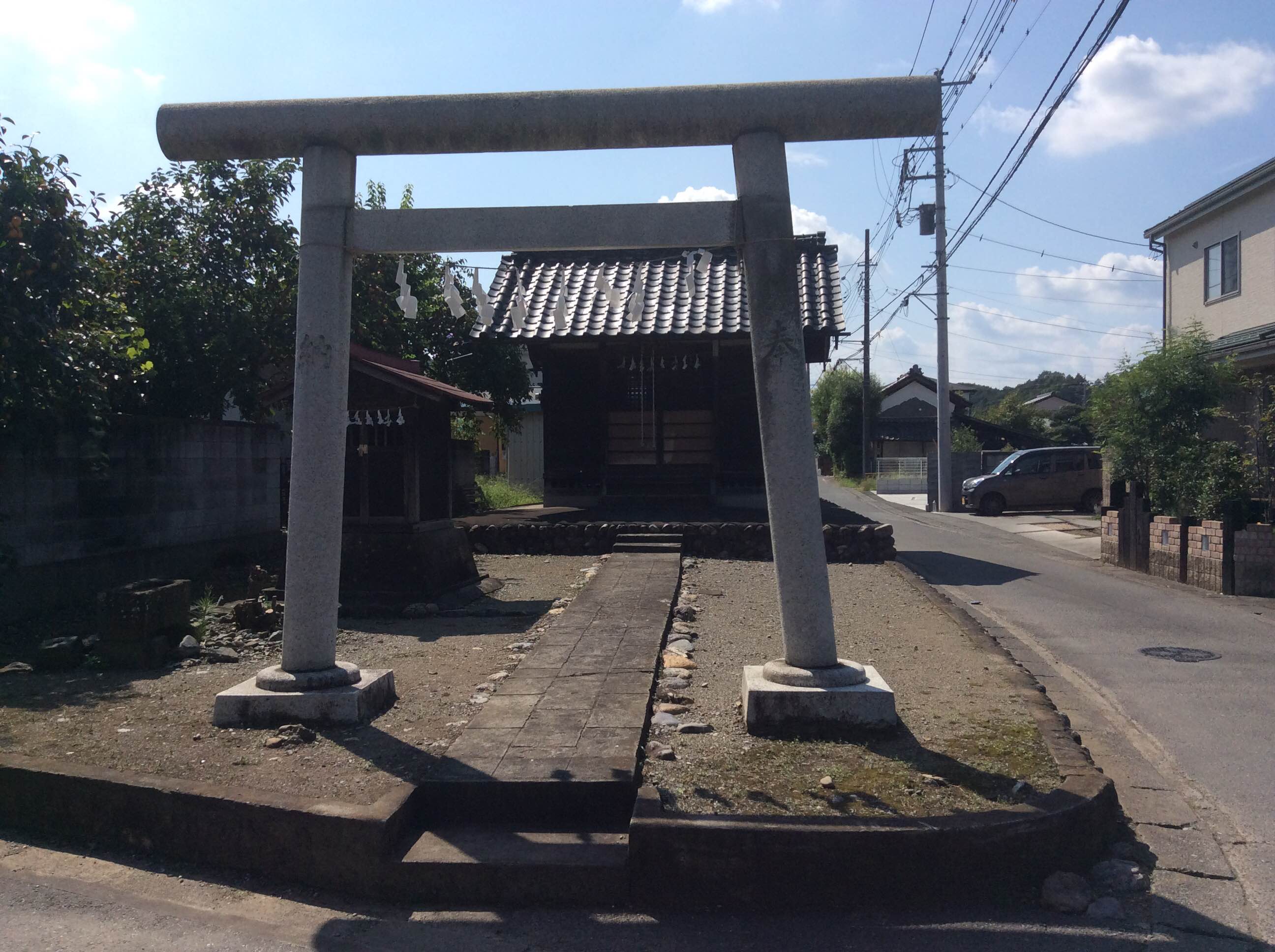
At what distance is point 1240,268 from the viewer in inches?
767

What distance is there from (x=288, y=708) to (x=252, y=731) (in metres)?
0.24

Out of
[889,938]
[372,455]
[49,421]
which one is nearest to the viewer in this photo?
[889,938]

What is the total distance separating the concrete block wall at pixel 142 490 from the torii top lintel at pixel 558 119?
4.62m

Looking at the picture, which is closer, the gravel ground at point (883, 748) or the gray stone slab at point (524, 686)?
the gravel ground at point (883, 748)

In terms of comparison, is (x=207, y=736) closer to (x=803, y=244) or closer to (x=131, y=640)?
(x=131, y=640)

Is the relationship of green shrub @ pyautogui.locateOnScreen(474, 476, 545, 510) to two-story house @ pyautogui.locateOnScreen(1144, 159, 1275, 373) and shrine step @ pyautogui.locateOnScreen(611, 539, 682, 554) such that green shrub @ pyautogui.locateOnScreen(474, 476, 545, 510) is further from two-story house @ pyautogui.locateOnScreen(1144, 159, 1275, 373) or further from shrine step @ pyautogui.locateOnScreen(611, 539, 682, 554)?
two-story house @ pyautogui.locateOnScreen(1144, 159, 1275, 373)

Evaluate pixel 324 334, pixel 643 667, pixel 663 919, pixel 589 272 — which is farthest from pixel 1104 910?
pixel 589 272

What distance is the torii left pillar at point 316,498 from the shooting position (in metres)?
5.77

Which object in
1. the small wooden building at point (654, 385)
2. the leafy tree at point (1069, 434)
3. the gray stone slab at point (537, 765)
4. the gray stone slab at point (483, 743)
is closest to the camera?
the gray stone slab at point (537, 765)

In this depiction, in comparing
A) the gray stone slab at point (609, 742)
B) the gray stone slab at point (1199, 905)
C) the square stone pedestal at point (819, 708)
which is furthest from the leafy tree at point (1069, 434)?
the gray stone slab at point (609, 742)

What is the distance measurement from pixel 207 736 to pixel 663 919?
→ 309cm

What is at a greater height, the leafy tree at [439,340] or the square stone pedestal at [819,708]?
the leafy tree at [439,340]

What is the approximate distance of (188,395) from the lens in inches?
478

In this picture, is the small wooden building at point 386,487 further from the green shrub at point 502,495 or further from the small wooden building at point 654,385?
the green shrub at point 502,495
